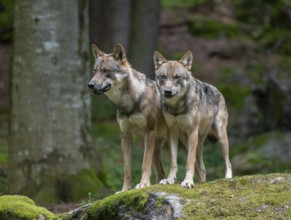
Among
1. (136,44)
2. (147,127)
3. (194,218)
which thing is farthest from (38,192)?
(136,44)

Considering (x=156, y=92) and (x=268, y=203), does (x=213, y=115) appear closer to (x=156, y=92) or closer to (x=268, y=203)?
(x=156, y=92)

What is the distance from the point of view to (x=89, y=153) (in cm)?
1291

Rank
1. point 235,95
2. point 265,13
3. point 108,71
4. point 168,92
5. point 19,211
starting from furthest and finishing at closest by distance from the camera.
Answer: point 265,13 → point 235,95 → point 108,71 → point 168,92 → point 19,211

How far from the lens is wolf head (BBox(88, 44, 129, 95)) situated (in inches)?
338

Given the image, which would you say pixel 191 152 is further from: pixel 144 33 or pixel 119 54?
pixel 144 33

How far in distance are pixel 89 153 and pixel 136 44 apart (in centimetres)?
927

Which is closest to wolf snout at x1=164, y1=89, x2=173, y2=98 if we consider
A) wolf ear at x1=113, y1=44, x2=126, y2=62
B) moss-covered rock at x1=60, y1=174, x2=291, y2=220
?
wolf ear at x1=113, y1=44, x2=126, y2=62

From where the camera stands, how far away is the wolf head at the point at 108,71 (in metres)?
8.59

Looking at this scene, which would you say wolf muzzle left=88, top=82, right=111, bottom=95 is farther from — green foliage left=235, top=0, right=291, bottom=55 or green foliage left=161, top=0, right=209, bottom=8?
green foliage left=161, top=0, right=209, bottom=8

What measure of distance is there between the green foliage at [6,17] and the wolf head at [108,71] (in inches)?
647

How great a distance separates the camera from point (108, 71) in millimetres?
8789

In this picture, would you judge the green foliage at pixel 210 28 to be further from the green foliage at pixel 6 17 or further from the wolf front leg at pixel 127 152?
the wolf front leg at pixel 127 152

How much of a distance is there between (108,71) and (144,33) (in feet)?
42.3

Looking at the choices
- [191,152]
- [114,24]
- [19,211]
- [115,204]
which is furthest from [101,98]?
[115,204]
